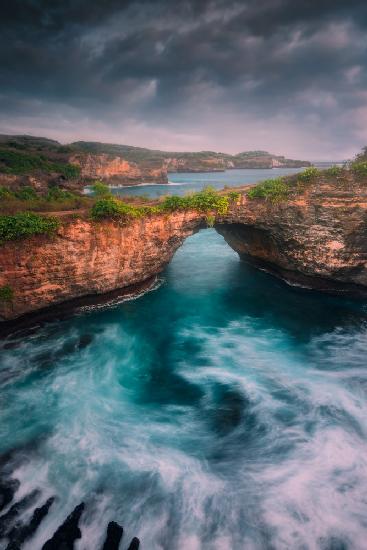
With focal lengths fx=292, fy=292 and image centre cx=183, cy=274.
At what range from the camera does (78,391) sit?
1134 cm

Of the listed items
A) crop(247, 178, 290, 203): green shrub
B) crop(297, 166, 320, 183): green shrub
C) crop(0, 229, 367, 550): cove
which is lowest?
crop(0, 229, 367, 550): cove

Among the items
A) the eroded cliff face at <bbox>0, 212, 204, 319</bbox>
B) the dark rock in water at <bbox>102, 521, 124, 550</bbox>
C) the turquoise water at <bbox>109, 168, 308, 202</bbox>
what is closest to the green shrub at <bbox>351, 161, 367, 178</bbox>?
the eroded cliff face at <bbox>0, 212, 204, 319</bbox>

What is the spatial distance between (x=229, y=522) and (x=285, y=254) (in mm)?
14521

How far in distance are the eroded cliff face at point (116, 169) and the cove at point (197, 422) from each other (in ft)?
200

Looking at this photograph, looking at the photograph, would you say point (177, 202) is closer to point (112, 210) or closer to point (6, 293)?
point (112, 210)

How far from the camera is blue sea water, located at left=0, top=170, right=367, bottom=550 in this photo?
7.27 m

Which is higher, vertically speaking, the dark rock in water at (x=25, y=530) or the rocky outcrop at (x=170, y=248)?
the rocky outcrop at (x=170, y=248)

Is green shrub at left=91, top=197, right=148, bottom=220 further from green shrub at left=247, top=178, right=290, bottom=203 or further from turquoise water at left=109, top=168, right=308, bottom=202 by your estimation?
turquoise water at left=109, top=168, right=308, bottom=202

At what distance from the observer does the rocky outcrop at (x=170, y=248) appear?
13539 mm

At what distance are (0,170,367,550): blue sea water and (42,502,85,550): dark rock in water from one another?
18 cm

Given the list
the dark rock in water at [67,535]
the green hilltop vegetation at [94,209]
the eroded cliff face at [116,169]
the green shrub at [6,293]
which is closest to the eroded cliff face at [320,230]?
the green hilltop vegetation at [94,209]

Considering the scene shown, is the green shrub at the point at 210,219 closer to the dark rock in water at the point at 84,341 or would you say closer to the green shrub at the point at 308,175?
the green shrub at the point at 308,175

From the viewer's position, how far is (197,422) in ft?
33.5

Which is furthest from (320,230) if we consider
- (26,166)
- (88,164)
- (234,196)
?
(88,164)
